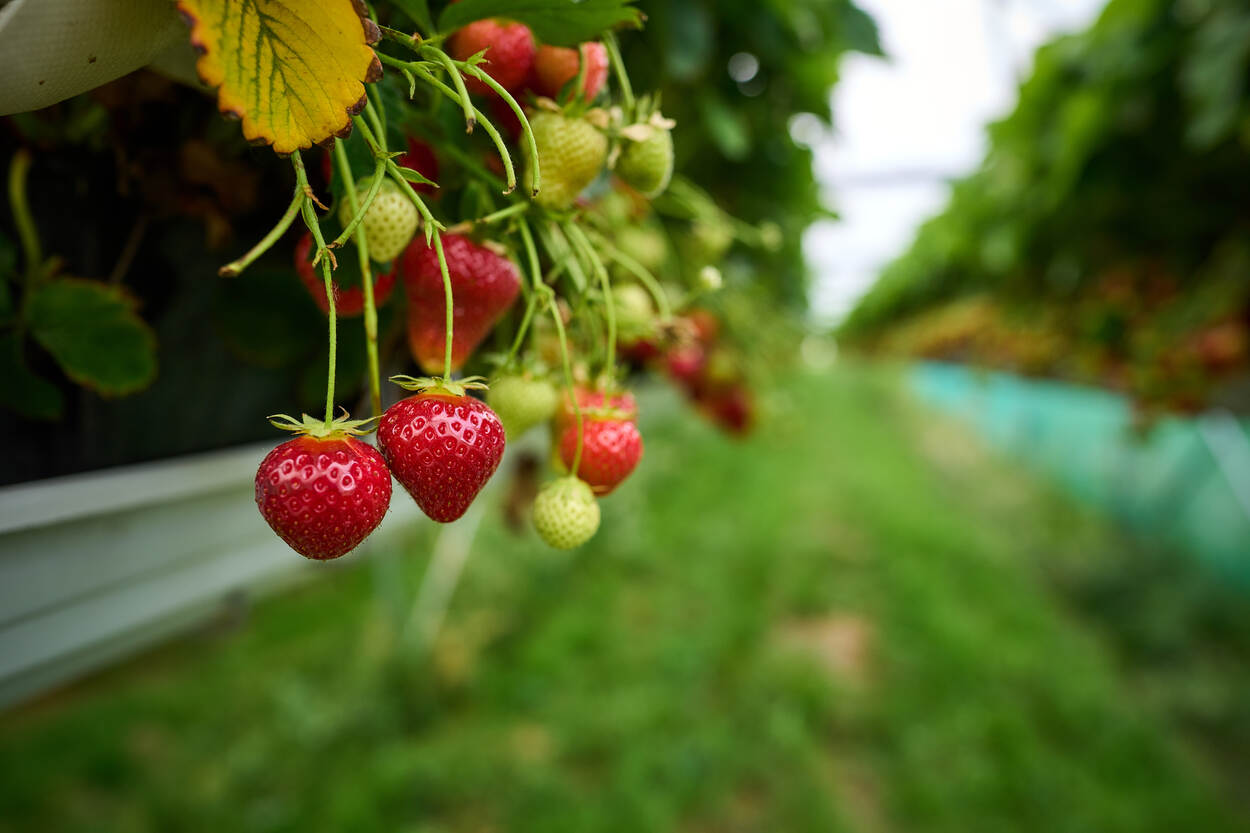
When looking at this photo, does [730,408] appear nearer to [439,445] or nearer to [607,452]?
[607,452]

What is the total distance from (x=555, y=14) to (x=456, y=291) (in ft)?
0.43

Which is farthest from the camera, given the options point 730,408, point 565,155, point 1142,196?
point 1142,196

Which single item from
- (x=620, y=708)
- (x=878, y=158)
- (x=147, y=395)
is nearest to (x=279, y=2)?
(x=147, y=395)

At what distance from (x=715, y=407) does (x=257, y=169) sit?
0.88 meters

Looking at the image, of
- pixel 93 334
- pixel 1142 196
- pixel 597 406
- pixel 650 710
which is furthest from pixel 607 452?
pixel 650 710

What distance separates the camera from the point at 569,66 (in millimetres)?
382

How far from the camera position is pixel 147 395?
0.52 meters

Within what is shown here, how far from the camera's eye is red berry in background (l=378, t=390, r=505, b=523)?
0.28 m

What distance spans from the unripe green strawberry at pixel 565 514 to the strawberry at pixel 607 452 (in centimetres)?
3

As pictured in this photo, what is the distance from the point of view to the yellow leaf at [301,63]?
0.79 feet

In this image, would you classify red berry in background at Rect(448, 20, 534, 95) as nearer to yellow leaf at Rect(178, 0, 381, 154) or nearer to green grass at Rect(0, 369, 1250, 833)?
yellow leaf at Rect(178, 0, 381, 154)

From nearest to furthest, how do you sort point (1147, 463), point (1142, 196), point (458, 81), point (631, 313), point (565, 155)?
point (458, 81), point (565, 155), point (631, 313), point (1142, 196), point (1147, 463)

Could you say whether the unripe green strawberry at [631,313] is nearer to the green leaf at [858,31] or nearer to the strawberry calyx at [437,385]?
the strawberry calyx at [437,385]

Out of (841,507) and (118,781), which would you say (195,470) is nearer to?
(118,781)
